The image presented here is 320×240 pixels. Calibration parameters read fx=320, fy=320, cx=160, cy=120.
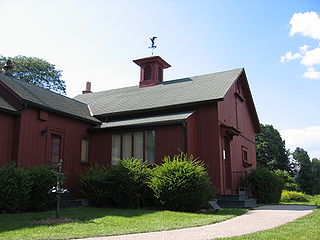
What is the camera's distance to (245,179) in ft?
53.6

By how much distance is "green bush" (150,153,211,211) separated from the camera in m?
11.0

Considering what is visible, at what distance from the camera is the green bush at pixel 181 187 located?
431 inches

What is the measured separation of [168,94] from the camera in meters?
17.1

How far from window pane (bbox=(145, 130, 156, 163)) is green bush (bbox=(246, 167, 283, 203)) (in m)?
5.34

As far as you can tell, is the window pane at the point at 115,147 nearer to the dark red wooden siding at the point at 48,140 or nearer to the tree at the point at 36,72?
the dark red wooden siding at the point at 48,140

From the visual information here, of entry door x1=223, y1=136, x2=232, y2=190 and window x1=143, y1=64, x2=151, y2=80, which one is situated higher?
window x1=143, y1=64, x2=151, y2=80

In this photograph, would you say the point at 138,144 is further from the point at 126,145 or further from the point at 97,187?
the point at 97,187

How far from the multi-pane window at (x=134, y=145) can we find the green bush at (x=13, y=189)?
16.4 feet

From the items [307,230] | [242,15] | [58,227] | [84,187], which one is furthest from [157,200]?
[242,15]

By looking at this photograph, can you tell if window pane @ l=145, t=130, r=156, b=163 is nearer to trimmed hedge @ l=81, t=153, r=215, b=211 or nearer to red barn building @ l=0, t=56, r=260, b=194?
red barn building @ l=0, t=56, r=260, b=194

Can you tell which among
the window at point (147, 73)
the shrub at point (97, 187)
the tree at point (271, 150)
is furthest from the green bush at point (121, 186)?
the tree at point (271, 150)

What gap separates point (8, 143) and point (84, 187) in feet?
11.2

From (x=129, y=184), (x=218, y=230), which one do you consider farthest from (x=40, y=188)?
(x=218, y=230)

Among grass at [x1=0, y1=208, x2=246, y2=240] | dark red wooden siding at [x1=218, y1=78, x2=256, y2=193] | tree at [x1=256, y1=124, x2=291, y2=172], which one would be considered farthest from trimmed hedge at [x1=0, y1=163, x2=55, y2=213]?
tree at [x1=256, y1=124, x2=291, y2=172]
